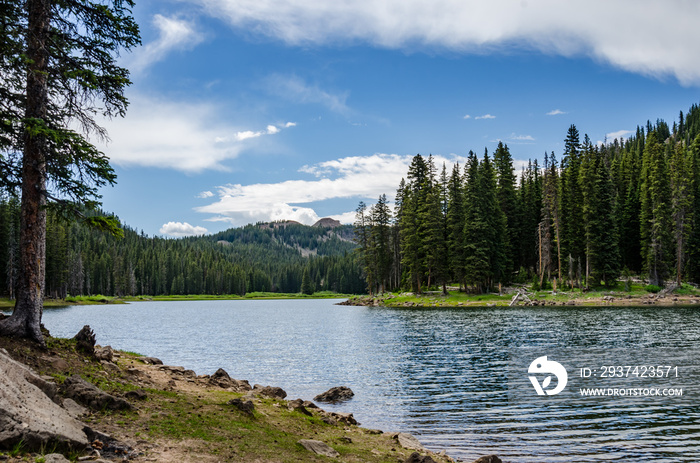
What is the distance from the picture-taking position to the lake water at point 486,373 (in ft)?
42.4

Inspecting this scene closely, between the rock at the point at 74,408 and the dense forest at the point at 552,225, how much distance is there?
2450 inches

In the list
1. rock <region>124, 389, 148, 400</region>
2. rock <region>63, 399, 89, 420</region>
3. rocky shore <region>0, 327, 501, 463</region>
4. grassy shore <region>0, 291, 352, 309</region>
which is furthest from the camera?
grassy shore <region>0, 291, 352, 309</region>

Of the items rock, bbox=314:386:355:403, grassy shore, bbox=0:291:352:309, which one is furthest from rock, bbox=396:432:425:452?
grassy shore, bbox=0:291:352:309

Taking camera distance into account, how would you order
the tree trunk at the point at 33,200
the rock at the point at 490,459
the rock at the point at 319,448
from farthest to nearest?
the tree trunk at the point at 33,200, the rock at the point at 490,459, the rock at the point at 319,448

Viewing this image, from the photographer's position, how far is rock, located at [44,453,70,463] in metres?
7.02

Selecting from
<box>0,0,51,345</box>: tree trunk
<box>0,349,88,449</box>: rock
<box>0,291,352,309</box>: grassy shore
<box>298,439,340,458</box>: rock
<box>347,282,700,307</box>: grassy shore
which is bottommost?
<box>0,291,352,309</box>: grassy shore

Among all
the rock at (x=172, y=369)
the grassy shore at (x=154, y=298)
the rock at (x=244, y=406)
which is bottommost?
the grassy shore at (x=154, y=298)

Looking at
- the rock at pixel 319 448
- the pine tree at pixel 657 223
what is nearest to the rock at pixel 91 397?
the rock at pixel 319 448

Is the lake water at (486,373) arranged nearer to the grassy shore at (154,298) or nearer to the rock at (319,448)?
the rock at (319,448)

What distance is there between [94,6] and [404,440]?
54.0 feet

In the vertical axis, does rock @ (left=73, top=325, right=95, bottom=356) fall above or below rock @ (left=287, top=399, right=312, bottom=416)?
above

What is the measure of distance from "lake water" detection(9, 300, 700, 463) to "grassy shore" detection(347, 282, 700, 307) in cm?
1586

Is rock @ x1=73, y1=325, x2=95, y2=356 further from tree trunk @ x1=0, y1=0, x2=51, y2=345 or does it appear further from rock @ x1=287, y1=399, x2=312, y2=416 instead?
rock @ x1=287, y1=399, x2=312, y2=416

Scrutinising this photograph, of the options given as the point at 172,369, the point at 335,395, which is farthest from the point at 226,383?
the point at 335,395
